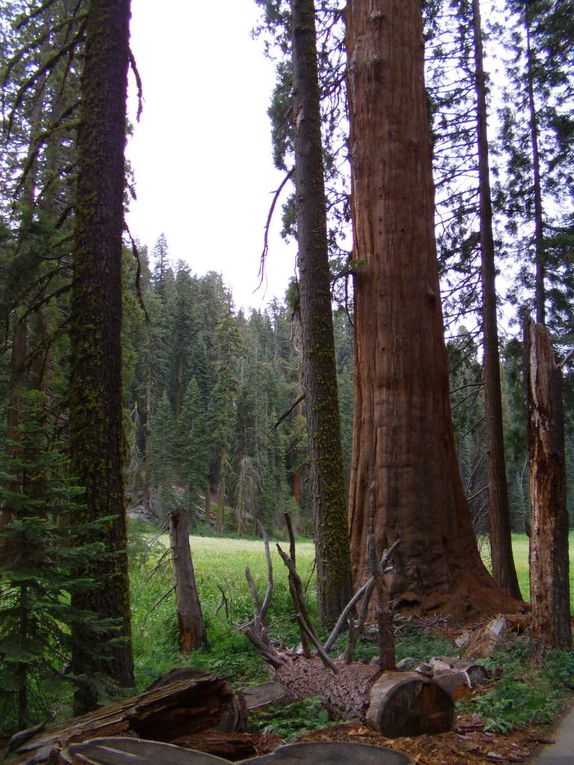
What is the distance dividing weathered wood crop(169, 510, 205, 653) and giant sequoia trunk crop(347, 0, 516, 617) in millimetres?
2103

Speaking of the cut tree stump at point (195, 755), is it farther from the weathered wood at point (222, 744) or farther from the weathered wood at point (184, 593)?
the weathered wood at point (184, 593)

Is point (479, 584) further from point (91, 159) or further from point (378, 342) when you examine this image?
point (91, 159)

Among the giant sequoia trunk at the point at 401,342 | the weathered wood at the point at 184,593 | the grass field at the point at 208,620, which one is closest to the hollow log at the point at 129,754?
the grass field at the point at 208,620

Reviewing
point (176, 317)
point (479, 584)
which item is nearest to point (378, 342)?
point (479, 584)

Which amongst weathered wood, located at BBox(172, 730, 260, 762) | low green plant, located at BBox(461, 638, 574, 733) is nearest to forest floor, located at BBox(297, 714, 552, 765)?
low green plant, located at BBox(461, 638, 574, 733)

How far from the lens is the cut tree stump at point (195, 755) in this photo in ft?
9.52

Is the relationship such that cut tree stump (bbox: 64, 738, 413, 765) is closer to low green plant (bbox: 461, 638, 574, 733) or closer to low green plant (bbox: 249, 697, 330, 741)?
low green plant (bbox: 249, 697, 330, 741)

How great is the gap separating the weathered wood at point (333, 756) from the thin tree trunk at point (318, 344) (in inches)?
163

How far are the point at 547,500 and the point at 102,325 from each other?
4387 millimetres

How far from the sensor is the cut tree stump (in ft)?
9.52

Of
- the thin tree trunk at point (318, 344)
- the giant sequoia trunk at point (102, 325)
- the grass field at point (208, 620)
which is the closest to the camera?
the giant sequoia trunk at point (102, 325)

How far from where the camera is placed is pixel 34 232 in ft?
33.4

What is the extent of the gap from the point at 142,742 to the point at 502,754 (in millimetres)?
2108

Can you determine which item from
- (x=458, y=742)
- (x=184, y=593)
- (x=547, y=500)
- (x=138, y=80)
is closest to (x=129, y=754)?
(x=458, y=742)
